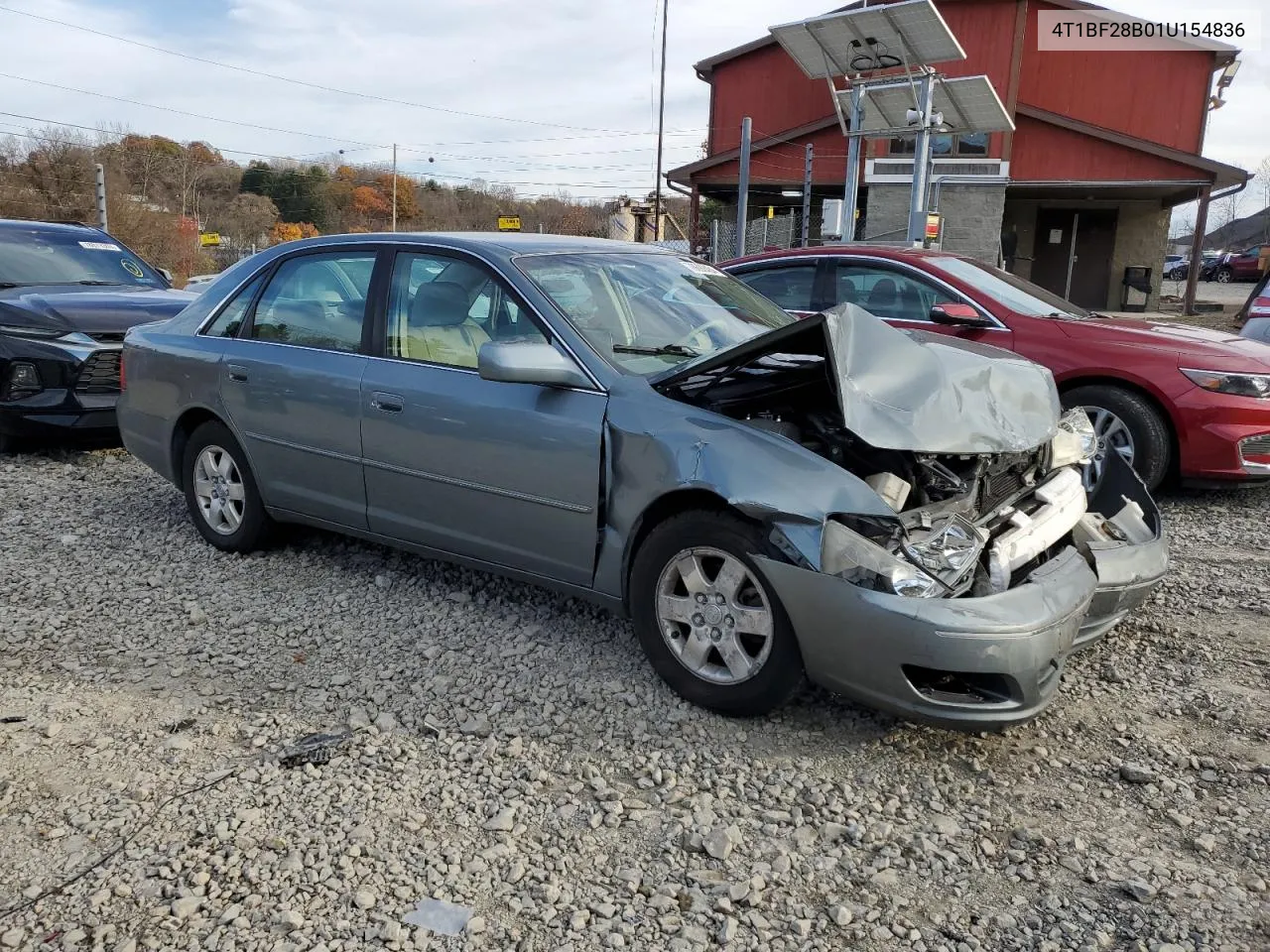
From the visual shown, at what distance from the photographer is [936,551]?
302cm

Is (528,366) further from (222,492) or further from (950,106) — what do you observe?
(950,106)

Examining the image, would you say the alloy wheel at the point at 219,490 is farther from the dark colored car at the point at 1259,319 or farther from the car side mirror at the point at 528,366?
the dark colored car at the point at 1259,319

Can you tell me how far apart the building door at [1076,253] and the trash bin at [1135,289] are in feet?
1.96

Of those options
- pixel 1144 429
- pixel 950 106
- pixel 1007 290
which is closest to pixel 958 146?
pixel 950 106

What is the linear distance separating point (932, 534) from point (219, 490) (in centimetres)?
358

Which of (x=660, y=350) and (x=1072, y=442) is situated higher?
(x=660, y=350)

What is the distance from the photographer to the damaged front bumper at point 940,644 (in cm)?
Result: 284

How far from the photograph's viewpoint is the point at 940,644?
2826mm

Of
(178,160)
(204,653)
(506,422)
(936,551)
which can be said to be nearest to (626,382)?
(506,422)

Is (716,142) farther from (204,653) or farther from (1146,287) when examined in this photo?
(204,653)

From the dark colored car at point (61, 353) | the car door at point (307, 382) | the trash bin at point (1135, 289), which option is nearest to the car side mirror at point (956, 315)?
the car door at point (307, 382)

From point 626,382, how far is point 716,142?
2457cm

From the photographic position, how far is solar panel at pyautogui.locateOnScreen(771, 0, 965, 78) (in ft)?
36.0

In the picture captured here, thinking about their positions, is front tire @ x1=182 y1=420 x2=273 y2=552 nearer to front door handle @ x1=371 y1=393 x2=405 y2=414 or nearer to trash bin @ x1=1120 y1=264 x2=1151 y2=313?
front door handle @ x1=371 y1=393 x2=405 y2=414
